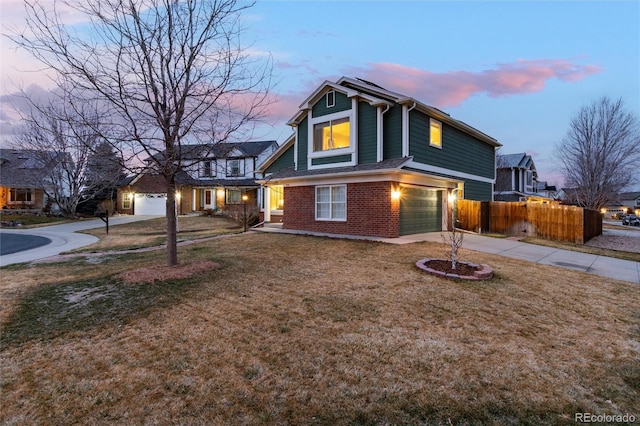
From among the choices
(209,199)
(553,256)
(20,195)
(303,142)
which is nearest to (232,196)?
(209,199)

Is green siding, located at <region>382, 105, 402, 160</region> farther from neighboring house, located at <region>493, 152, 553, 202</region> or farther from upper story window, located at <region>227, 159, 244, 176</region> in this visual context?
neighboring house, located at <region>493, 152, 553, 202</region>

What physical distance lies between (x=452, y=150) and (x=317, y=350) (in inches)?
595

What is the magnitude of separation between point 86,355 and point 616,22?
22637mm

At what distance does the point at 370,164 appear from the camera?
42.4 feet

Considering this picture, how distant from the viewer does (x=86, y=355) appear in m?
3.63

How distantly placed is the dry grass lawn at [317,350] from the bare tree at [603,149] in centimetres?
2340

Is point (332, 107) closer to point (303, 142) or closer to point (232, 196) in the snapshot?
point (303, 142)

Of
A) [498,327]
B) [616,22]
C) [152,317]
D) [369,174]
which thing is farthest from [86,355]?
[616,22]

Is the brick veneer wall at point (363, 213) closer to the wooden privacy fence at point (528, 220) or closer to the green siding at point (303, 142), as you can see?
the green siding at point (303, 142)

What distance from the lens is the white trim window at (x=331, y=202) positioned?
13797 millimetres

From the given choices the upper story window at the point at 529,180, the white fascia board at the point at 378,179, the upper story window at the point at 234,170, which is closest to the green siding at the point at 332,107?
the white fascia board at the point at 378,179

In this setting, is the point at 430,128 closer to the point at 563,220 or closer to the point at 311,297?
the point at 563,220

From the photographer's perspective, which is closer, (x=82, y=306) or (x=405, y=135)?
(x=82, y=306)

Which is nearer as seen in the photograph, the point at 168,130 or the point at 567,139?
the point at 168,130
